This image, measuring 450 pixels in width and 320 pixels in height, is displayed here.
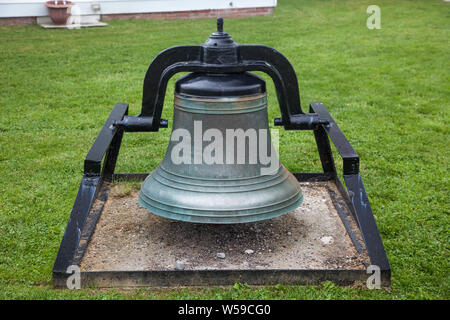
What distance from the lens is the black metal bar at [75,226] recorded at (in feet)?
10.4

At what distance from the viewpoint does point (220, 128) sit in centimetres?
337

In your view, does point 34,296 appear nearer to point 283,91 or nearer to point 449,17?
point 283,91

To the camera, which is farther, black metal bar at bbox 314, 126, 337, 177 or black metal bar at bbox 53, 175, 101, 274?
black metal bar at bbox 314, 126, 337, 177

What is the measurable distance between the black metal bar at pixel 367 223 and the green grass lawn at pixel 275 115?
0.69ft

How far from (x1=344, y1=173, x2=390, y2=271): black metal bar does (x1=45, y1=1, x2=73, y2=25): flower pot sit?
1146 centimetres

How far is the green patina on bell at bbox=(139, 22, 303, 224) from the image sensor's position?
3.30 meters

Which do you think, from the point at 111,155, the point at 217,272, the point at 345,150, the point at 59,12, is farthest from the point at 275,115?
the point at 59,12

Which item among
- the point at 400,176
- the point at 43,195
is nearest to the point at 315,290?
the point at 400,176

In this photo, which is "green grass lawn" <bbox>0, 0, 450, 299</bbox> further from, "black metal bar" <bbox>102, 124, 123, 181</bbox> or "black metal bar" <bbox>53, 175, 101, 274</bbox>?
"black metal bar" <bbox>102, 124, 123, 181</bbox>

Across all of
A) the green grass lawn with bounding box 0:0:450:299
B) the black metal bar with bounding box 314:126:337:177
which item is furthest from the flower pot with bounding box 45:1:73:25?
the black metal bar with bounding box 314:126:337:177

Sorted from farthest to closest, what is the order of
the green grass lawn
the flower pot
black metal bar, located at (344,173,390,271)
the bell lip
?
the flower pot, the green grass lawn, the bell lip, black metal bar, located at (344,173,390,271)

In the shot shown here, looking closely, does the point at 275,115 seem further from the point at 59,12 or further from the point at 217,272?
the point at 59,12
